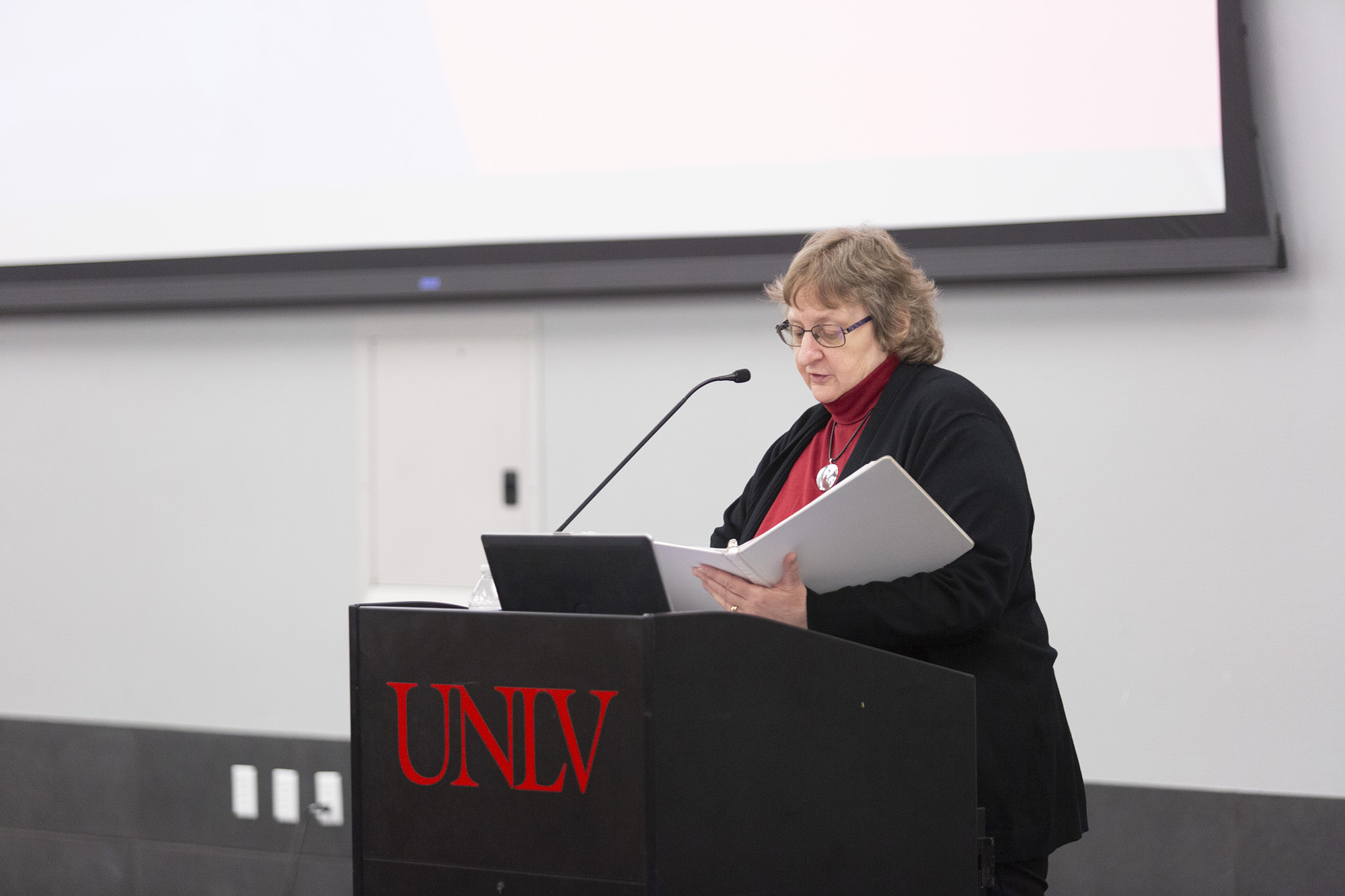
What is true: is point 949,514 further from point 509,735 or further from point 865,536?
point 509,735

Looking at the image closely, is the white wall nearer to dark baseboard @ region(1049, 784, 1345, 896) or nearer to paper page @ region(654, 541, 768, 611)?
dark baseboard @ region(1049, 784, 1345, 896)

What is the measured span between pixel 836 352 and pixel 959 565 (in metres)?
0.37

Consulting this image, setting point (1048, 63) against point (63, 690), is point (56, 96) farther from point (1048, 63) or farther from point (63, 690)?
point (1048, 63)

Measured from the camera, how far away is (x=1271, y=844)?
2.22m

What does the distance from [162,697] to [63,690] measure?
31cm

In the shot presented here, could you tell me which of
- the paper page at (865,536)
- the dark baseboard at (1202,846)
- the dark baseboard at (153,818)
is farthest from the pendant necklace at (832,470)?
the dark baseboard at (153,818)

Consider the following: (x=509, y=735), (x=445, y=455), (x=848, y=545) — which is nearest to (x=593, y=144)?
(x=445, y=455)

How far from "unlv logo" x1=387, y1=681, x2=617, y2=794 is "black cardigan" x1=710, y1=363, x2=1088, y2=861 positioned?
0.93 ft

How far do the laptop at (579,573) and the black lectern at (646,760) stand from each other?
10 centimetres

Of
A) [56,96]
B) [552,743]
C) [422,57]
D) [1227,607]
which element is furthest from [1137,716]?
[56,96]

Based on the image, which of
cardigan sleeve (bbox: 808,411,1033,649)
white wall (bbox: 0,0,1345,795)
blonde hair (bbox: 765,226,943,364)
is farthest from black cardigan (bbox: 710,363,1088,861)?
white wall (bbox: 0,0,1345,795)

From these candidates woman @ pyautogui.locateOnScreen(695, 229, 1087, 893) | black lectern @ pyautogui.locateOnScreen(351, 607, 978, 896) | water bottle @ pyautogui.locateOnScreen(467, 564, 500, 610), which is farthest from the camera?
water bottle @ pyautogui.locateOnScreen(467, 564, 500, 610)

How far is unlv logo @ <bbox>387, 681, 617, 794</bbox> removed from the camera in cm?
97

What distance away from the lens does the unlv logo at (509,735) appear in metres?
0.97
